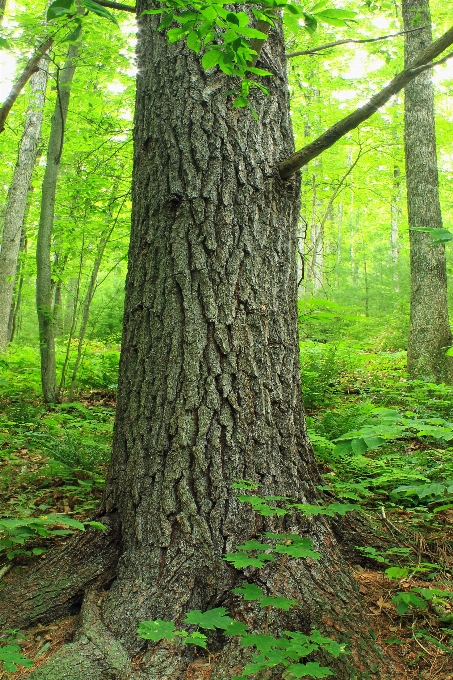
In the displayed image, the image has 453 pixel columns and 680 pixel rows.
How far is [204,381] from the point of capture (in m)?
2.18

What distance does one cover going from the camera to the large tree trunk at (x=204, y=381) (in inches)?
78.7

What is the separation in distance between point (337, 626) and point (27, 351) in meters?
7.15

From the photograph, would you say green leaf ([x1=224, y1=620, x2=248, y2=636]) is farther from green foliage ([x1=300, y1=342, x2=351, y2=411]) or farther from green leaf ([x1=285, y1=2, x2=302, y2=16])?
green foliage ([x1=300, y1=342, x2=351, y2=411])

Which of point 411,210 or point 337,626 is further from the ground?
point 411,210

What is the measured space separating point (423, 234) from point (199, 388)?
5348mm

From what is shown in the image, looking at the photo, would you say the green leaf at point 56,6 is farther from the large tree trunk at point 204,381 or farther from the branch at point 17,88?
the branch at point 17,88

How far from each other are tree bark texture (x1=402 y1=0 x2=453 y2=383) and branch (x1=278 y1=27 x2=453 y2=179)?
459 cm

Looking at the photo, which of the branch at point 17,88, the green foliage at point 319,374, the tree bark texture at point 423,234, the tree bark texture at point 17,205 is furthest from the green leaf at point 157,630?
the tree bark texture at point 17,205

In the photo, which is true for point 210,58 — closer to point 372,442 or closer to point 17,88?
point 372,442

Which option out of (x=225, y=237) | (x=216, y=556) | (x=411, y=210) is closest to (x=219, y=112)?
(x=225, y=237)

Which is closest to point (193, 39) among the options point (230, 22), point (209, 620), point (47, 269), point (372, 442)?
point (230, 22)

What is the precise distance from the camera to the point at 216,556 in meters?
2.04

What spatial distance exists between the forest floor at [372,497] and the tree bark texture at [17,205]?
192 inches

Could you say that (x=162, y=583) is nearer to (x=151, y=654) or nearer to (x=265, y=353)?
(x=151, y=654)
